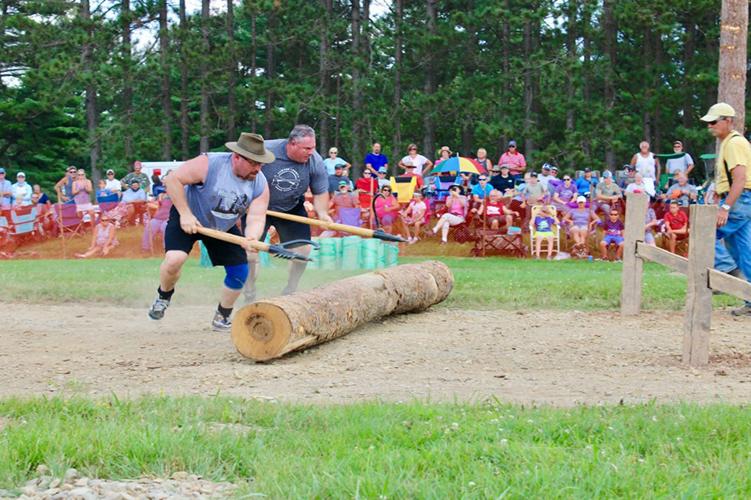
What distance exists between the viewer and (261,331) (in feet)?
23.7

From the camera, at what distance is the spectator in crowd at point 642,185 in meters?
18.5

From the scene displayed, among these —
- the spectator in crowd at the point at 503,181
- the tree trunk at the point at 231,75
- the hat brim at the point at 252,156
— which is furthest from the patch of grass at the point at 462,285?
the tree trunk at the point at 231,75

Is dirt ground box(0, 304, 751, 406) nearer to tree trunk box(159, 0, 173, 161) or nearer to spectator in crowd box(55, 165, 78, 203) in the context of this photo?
spectator in crowd box(55, 165, 78, 203)

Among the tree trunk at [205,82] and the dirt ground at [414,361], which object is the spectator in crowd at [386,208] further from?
the tree trunk at [205,82]

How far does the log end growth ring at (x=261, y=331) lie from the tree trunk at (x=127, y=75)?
2329 cm

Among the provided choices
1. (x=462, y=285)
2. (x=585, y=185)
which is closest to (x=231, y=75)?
(x=585, y=185)

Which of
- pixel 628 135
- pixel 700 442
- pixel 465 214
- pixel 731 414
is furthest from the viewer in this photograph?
pixel 628 135

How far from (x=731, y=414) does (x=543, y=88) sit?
2593 centimetres

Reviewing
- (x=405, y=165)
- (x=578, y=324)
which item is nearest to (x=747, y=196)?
(x=578, y=324)

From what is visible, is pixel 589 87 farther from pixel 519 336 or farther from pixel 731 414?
pixel 731 414

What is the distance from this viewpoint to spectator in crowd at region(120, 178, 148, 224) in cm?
2123

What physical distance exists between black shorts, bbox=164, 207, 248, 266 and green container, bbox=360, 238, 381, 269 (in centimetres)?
658

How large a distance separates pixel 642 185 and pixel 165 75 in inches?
678

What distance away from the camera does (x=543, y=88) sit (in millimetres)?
30250
